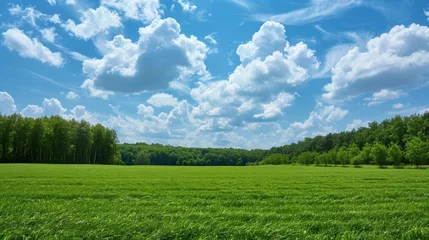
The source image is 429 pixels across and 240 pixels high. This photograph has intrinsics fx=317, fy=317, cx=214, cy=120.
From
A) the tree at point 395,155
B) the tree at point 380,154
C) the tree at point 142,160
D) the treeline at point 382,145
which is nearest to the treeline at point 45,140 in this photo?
the tree at point 142,160

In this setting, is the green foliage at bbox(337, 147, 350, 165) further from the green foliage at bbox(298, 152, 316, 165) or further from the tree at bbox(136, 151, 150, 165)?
the tree at bbox(136, 151, 150, 165)

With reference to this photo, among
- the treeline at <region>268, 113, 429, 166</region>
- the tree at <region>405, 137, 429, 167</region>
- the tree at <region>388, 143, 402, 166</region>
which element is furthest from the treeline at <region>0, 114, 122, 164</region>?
the tree at <region>405, 137, 429, 167</region>

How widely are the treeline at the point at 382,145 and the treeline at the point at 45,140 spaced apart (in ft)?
340

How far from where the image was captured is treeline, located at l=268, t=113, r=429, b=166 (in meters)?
102

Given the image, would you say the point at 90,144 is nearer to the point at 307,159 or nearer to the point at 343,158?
the point at 343,158

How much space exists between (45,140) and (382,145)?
120 meters

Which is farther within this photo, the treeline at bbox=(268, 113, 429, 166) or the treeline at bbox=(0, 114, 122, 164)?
the treeline at bbox=(0, 114, 122, 164)

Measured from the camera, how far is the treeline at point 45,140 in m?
112

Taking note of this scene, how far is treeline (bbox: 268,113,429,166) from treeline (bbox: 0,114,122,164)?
104 metres

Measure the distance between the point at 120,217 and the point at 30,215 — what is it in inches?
139

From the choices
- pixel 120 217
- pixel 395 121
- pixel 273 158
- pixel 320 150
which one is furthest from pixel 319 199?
pixel 320 150

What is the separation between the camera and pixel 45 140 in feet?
378

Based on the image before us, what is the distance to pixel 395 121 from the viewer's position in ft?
491

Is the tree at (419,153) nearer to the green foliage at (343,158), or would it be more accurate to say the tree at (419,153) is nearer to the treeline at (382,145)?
the treeline at (382,145)
